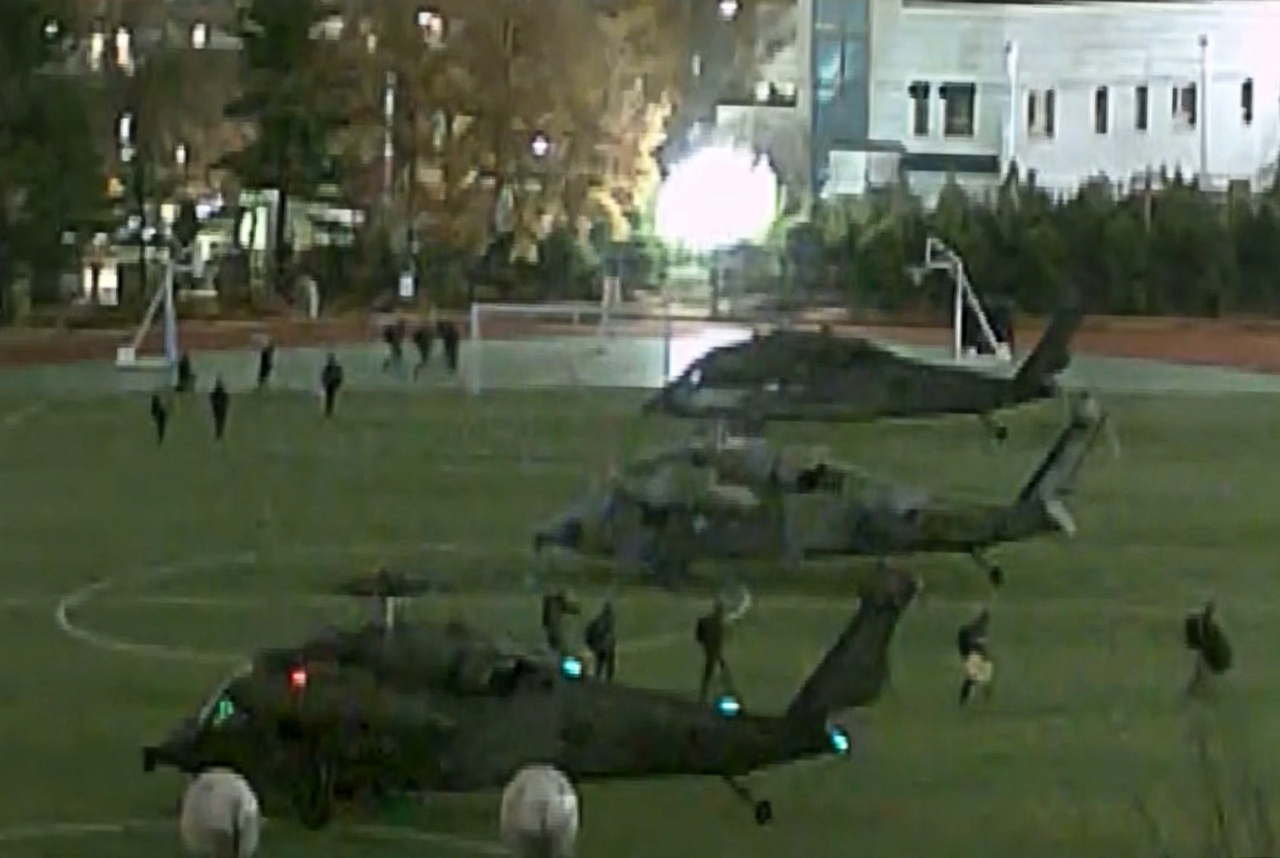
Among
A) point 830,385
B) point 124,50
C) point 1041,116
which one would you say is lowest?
point 830,385

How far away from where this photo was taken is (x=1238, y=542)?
12.7 m

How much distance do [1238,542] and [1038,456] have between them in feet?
11.4

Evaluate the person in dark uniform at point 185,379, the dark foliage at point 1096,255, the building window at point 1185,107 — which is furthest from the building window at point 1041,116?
the person in dark uniform at point 185,379

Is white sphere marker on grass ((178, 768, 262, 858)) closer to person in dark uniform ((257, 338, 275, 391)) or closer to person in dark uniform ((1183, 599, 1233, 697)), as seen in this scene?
person in dark uniform ((1183, 599, 1233, 697))

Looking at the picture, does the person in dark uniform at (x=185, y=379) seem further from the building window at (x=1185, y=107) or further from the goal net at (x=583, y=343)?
the building window at (x=1185, y=107)

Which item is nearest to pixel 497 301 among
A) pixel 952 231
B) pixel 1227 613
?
pixel 952 231

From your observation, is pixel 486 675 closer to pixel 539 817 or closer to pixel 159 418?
pixel 539 817

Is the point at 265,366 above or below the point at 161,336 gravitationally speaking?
above

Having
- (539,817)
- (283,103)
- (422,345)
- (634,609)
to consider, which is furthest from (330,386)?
(539,817)

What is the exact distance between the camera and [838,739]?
269 inches

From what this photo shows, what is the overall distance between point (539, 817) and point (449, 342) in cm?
1772

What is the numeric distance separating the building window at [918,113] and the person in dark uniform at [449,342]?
11.9m

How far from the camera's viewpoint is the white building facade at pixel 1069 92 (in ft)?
112

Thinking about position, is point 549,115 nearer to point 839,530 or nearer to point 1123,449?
point 1123,449
